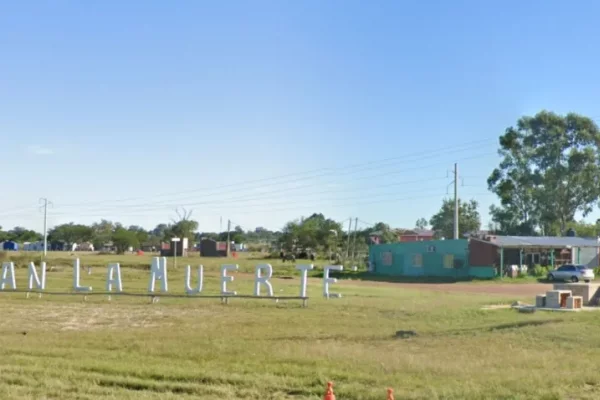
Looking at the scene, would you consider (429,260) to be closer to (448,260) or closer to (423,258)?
(423,258)

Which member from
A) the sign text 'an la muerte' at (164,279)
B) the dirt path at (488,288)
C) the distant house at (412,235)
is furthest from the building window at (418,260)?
the distant house at (412,235)

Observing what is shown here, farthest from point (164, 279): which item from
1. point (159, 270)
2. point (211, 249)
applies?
point (211, 249)

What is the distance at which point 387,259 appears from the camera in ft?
247

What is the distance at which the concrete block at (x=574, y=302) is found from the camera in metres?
29.9

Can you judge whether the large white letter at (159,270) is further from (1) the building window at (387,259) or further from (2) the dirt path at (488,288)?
(1) the building window at (387,259)

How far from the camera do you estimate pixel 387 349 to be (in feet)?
62.0

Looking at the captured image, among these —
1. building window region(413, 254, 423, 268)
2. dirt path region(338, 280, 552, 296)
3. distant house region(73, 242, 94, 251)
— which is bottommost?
dirt path region(338, 280, 552, 296)

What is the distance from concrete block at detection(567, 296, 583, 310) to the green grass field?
8.19 feet

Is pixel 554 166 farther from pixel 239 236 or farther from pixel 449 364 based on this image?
pixel 239 236

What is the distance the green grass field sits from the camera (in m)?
13.5

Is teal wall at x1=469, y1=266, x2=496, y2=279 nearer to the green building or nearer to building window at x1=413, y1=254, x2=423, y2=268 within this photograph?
the green building

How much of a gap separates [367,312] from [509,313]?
17.7 feet

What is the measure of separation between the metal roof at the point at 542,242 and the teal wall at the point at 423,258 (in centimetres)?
332

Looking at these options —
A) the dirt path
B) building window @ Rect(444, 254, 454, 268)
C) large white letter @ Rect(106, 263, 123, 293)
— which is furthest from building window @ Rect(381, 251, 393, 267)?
large white letter @ Rect(106, 263, 123, 293)
